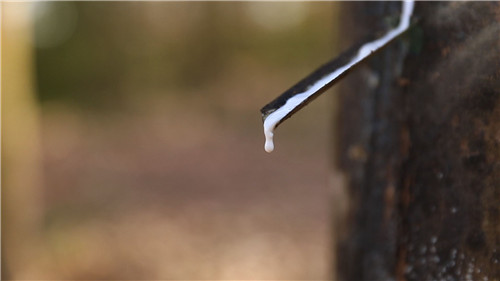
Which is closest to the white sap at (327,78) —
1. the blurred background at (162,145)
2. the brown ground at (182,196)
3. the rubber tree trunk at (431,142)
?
the rubber tree trunk at (431,142)

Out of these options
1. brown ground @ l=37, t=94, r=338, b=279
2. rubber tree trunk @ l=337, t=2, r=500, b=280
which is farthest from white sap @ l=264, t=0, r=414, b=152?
brown ground @ l=37, t=94, r=338, b=279

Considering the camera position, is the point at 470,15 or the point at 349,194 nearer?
the point at 470,15

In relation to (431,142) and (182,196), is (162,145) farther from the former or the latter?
(431,142)

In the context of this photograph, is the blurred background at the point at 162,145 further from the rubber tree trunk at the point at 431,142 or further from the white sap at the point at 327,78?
the white sap at the point at 327,78

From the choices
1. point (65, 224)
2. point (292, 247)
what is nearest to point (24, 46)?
point (65, 224)

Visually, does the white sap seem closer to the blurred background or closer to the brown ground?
the blurred background

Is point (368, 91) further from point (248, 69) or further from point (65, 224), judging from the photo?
point (248, 69)
